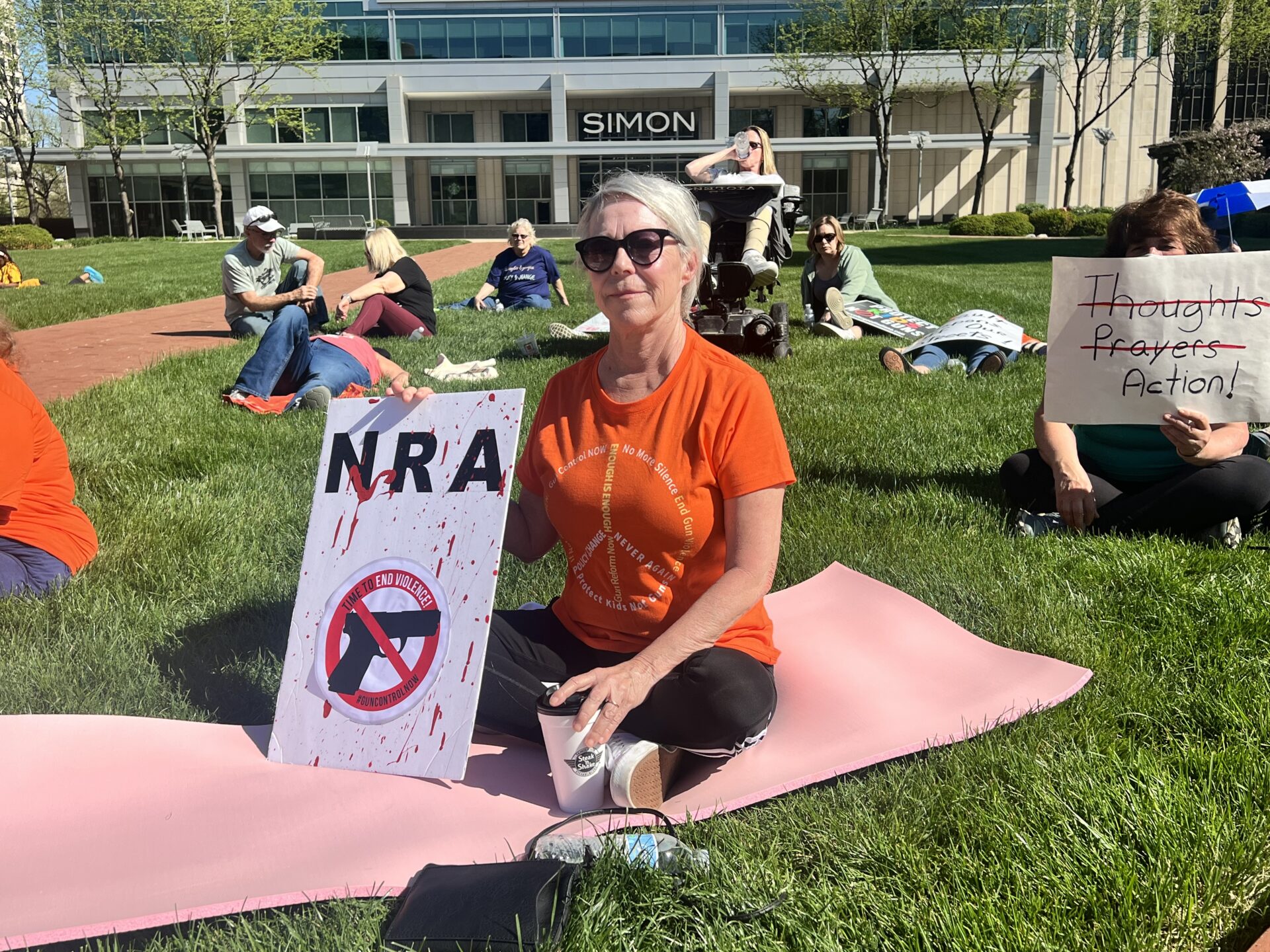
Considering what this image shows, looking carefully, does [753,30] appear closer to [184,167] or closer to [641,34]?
[641,34]

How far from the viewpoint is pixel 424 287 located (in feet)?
36.9

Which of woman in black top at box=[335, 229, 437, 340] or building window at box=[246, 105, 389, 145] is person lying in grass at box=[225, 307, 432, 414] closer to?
woman in black top at box=[335, 229, 437, 340]

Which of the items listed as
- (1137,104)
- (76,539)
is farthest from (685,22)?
(76,539)

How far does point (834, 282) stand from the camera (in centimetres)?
1096

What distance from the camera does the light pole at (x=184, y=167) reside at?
5238 centimetres

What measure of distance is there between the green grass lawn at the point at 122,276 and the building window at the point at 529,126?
2190 centimetres

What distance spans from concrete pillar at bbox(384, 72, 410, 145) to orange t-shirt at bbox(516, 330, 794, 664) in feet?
179

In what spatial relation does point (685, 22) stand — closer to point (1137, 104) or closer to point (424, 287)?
point (1137, 104)

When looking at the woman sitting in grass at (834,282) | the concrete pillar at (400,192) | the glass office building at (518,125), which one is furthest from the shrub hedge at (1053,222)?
the concrete pillar at (400,192)

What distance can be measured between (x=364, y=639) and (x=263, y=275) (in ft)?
29.4

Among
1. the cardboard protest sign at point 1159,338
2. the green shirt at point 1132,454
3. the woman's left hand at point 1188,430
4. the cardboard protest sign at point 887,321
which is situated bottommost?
the cardboard protest sign at point 887,321

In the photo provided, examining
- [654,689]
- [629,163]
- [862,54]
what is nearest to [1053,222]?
[862,54]

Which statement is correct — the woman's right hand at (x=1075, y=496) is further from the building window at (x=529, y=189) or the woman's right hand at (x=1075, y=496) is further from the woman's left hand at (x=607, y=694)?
the building window at (x=529, y=189)

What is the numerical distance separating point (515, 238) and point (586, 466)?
37.0 ft
